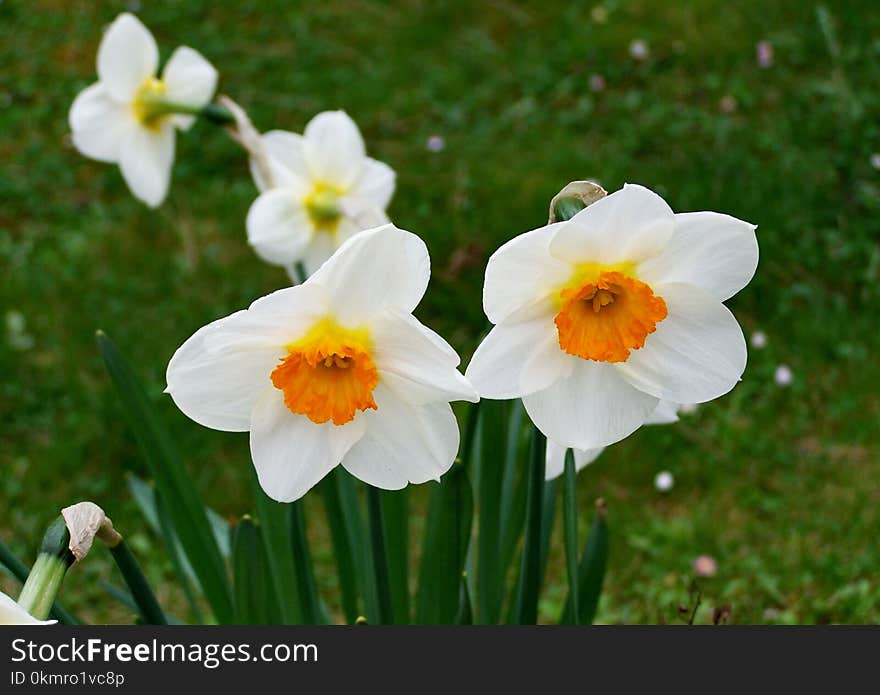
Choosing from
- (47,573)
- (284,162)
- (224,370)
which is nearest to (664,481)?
(284,162)

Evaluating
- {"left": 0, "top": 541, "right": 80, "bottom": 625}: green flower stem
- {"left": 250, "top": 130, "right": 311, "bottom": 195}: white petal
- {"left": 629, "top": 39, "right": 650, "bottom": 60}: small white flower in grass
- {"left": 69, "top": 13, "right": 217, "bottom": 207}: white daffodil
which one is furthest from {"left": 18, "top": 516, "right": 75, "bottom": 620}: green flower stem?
{"left": 629, "top": 39, "right": 650, "bottom": 60}: small white flower in grass

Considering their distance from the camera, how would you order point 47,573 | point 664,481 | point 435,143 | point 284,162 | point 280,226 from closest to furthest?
point 47,573
point 280,226
point 284,162
point 664,481
point 435,143

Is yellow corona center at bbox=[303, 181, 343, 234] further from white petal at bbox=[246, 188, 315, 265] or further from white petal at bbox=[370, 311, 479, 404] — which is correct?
white petal at bbox=[370, 311, 479, 404]

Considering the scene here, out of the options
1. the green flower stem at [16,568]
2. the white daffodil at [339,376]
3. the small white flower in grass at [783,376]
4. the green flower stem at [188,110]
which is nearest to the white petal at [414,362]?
the white daffodil at [339,376]

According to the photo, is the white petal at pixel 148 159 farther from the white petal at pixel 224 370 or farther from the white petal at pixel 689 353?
the white petal at pixel 689 353

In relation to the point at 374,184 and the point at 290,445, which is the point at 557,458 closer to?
the point at 290,445

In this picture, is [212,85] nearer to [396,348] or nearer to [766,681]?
[396,348]

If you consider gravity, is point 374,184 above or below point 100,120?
below
